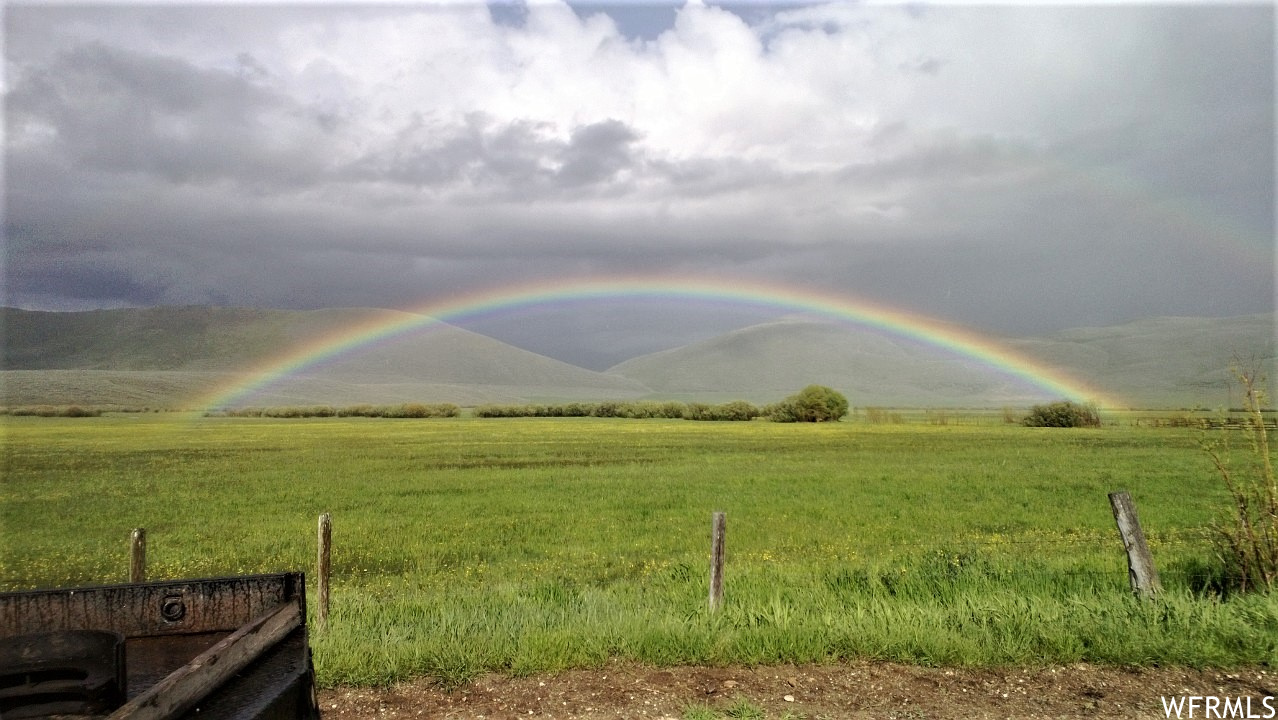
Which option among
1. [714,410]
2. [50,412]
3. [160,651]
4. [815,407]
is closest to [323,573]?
[160,651]

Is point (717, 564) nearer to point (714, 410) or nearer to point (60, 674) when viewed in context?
point (60, 674)

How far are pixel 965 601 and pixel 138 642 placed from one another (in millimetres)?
8189

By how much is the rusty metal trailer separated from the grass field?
3.88m

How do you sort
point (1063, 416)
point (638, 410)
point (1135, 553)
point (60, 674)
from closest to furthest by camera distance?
point (60, 674), point (1135, 553), point (1063, 416), point (638, 410)

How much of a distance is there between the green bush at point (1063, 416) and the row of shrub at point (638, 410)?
111 ft

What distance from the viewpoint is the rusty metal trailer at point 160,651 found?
2531mm

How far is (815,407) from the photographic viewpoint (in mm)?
97562

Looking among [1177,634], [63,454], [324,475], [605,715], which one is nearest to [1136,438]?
[324,475]

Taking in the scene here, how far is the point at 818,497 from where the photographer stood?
2575 cm

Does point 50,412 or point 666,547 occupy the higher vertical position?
point 50,412

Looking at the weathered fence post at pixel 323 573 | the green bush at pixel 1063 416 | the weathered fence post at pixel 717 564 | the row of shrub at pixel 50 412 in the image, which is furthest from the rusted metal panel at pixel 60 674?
the row of shrub at pixel 50 412

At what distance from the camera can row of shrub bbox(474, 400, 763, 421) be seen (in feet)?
344

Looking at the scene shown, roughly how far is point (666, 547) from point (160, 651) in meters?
14.2

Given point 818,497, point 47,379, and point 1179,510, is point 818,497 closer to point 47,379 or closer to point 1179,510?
point 1179,510
